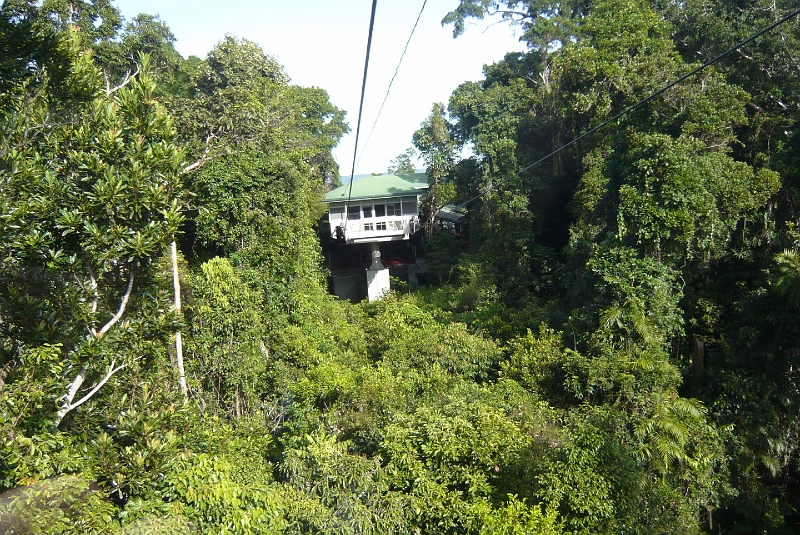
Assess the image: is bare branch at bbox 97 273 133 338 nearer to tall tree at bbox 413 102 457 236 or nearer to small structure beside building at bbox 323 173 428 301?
small structure beside building at bbox 323 173 428 301

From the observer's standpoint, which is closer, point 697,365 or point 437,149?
point 697,365

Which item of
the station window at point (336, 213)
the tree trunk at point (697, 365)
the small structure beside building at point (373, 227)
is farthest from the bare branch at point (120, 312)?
the station window at point (336, 213)

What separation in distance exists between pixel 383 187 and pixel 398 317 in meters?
9.83

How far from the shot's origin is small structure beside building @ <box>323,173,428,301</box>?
20734 mm

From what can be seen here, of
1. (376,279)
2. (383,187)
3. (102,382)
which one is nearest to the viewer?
(102,382)

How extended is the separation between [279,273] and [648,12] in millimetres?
11216

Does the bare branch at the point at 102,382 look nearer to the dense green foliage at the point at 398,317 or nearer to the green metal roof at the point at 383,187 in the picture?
the dense green foliage at the point at 398,317

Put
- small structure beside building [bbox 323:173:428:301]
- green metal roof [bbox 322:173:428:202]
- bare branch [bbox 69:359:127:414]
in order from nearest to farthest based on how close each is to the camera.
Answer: bare branch [bbox 69:359:127:414]
small structure beside building [bbox 323:173:428:301]
green metal roof [bbox 322:173:428:202]

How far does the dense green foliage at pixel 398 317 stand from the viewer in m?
5.51

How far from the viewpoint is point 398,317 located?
13.8 metres

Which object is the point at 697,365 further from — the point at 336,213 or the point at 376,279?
the point at 336,213

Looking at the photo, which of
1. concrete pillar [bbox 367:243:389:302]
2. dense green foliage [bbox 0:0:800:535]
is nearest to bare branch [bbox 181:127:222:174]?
dense green foliage [bbox 0:0:800:535]

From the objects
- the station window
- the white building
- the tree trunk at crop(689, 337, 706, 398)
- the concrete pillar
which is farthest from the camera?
the station window

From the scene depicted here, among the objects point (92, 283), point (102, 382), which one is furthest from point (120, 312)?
point (102, 382)
